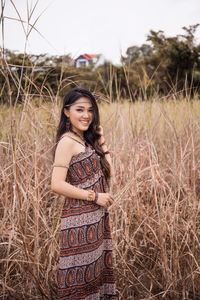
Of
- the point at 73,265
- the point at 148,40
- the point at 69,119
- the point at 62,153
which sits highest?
the point at 148,40

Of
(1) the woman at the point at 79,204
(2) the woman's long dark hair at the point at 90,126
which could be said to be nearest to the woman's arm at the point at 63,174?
(1) the woman at the point at 79,204

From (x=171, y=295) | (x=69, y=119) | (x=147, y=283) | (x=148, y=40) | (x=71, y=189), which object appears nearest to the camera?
(x=71, y=189)

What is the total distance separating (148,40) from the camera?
8742mm

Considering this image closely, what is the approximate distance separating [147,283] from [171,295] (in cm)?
16

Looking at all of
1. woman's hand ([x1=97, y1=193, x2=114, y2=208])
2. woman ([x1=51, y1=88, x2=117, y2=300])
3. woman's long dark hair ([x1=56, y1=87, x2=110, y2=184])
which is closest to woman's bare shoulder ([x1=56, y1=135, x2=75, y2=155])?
woman ([x1=51, y1=88, x2=117, y2=300])

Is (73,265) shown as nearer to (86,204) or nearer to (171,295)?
(86,204)

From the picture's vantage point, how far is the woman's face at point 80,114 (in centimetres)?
109

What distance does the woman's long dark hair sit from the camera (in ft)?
3.64

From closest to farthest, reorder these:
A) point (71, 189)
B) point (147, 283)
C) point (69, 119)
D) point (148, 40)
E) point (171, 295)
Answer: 1. point (71, 189)
2. point (69, 119)
3. point (171, 295)
4. point (147, 283)
5. point (148, 40)

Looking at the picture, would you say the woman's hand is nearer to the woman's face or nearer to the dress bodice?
the dress bodice

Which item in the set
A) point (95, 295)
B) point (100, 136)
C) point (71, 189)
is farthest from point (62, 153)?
point (95, 295)

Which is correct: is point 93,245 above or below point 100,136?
below

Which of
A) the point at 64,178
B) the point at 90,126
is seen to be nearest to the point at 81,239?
the point at 64,178

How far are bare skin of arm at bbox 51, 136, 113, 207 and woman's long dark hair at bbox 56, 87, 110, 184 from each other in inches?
5.0
